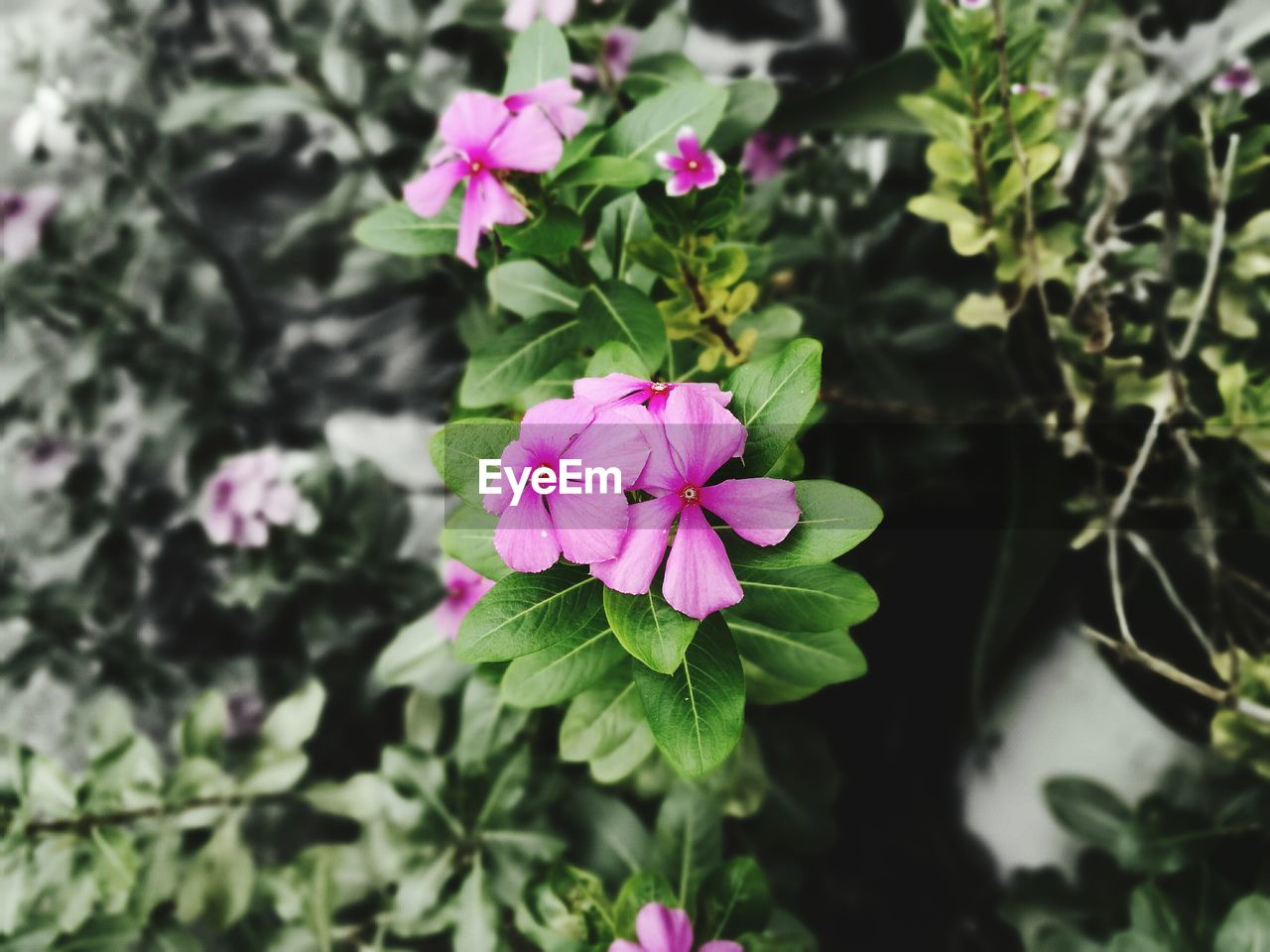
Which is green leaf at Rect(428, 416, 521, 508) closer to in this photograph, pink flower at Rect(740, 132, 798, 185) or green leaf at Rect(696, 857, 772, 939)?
green leaf at Rect(696, 857, 772, 939)

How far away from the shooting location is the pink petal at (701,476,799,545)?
1.47 ft

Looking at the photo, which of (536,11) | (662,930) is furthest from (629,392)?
(536,11)

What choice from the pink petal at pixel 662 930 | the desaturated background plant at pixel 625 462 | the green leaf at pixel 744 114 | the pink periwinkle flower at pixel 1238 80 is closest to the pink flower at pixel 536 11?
the desaturated background plant at pixel 625 462

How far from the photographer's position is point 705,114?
64 cm

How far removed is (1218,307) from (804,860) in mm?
795

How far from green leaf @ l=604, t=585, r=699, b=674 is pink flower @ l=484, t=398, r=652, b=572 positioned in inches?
1.9

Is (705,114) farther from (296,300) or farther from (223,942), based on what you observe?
(223,942)

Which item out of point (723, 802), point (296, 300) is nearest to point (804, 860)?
point (723, 802)

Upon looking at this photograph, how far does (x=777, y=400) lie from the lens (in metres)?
0.47

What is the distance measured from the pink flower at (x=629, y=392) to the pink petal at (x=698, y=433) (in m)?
0.01

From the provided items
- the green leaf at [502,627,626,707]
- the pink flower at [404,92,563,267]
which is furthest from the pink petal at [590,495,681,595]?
the pink flower at [404,92,563,267]

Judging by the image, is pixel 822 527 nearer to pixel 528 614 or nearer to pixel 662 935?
pixel 528 614

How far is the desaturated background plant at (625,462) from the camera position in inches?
21.7

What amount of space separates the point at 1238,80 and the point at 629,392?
72cm
